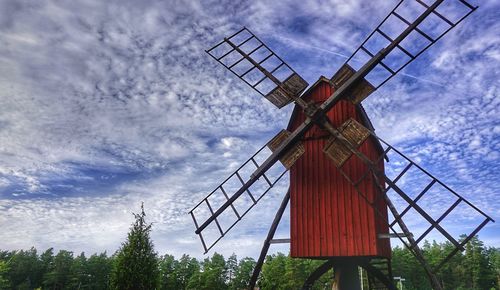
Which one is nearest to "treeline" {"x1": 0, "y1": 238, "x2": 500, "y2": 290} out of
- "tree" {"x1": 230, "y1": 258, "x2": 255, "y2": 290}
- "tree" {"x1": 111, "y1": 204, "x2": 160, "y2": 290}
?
"tree" {"x1": 230, "y1": 258, "x2": 255, "y2": 290}

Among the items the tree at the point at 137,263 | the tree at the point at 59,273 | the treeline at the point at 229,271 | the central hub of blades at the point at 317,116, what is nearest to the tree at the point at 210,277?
the treeline at the point at 229,271

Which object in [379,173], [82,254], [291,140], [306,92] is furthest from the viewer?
[82,254]

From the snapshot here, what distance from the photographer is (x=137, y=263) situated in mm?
14352

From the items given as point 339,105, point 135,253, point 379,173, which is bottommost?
point 135,253

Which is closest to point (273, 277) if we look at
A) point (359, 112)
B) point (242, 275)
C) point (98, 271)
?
point (242, 275)

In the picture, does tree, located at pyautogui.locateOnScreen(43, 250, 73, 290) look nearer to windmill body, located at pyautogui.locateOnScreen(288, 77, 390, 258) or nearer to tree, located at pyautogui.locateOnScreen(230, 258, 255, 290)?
tree, located at pyautogui.locateOnScreen(230, 258, 255, 290)

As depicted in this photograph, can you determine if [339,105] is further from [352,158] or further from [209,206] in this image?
[209,206]

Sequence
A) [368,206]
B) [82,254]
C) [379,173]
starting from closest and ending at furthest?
[379,173] → [368,206] → [82,254]

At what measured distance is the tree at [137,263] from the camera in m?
14.0

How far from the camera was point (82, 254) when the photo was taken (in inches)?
2931

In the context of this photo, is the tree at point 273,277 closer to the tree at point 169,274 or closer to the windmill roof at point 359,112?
the tree at point 169,274

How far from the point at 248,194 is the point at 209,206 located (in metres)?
1.37

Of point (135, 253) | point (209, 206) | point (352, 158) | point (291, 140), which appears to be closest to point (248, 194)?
point (209, 206)

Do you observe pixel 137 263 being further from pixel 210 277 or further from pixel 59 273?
pixel 59 273
